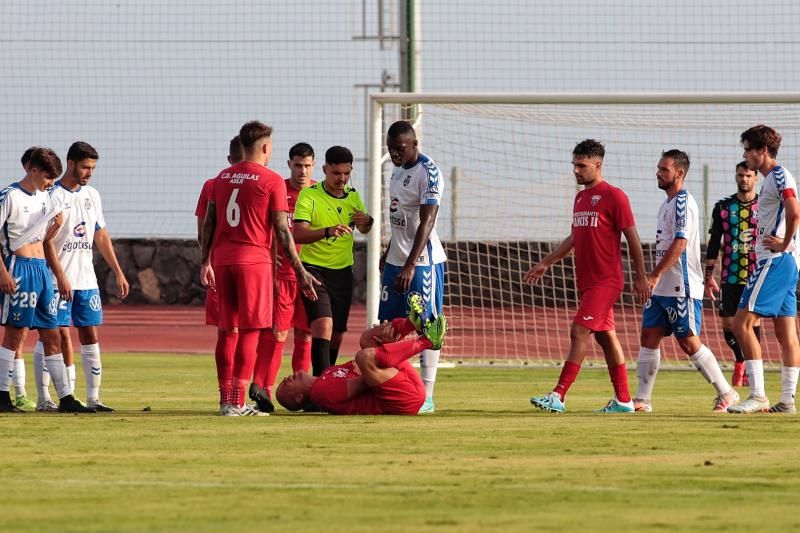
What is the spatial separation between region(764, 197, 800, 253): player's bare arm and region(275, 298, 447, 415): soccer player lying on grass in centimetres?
242

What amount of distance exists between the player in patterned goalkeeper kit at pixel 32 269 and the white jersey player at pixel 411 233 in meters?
2.38

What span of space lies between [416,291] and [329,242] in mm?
1114

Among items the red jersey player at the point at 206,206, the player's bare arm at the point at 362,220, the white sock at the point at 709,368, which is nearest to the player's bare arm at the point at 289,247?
the red jersey player at the point at 206,206

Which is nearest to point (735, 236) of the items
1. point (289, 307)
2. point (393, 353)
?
point (289, 307)

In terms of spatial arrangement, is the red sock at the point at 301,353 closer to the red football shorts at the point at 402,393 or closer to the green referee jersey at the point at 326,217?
the green referee jersey at the point at 326,217

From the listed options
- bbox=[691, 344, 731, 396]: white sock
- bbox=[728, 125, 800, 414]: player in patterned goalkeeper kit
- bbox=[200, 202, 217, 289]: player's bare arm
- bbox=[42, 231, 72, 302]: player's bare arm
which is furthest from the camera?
bbox=[691, 344, 731, 396]: white sock

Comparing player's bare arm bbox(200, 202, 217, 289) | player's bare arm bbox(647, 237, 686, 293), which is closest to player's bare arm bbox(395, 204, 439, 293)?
player's bare arm bbox(200, 202, 217, 289)

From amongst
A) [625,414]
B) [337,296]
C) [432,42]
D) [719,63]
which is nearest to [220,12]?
[432,42]

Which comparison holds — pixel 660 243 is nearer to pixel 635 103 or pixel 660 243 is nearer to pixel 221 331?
pixel 221 331

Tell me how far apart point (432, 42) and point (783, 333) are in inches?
418

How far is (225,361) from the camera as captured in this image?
34.5 ft

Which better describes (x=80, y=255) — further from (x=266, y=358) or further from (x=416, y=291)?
(x=416, y=291)

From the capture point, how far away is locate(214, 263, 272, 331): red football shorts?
33.7 ft

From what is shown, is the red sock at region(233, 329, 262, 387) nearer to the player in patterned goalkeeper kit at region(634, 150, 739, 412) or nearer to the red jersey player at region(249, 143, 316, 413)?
the red jersey player at region(249, 143, 316, 413)
